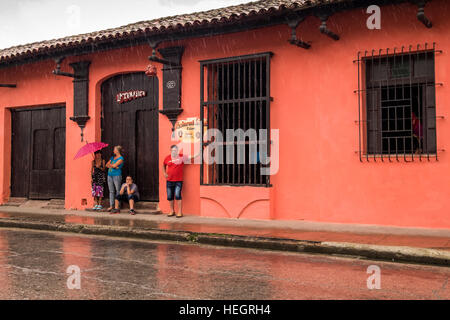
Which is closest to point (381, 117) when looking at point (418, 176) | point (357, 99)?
point (357, 99)

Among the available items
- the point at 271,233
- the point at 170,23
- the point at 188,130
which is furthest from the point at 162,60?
the point at 271,233

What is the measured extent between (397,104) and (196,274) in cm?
553

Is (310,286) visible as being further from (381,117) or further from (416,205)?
(381,117)

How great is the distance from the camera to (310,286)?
5281 millimetres

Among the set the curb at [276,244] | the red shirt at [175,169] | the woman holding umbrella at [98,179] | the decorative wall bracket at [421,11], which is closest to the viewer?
the curb at [276,244]

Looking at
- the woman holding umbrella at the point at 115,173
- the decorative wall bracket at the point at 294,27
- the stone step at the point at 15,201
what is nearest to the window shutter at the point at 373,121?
the decorative wall bracket at the point at 294,27

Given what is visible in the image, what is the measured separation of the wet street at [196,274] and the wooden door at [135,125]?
447 centimetres

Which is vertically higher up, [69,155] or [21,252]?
[69,155]

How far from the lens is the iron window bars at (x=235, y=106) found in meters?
10.7

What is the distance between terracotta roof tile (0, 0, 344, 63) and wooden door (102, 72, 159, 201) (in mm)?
1329

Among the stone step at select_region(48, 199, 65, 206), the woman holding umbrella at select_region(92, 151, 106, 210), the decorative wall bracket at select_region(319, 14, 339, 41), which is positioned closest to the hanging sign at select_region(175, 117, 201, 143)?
the woman holding umbrella at select_region(92, 151, 106, 210)

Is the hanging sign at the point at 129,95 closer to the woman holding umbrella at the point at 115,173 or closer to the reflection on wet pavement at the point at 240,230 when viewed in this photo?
the woman holding umbrella at the point at 115,173

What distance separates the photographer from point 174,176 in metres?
11.3
